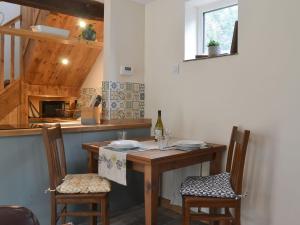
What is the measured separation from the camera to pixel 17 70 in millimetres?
4426

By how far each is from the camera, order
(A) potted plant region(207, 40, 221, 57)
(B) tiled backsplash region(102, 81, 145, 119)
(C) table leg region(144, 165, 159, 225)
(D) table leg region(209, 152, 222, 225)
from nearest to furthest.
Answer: (C) table leg region(144, 165, 159, 225) → (D) table leg region(209, 152, 222, 225) → (A) potted plant region(207, 40, 221, 57) → (B) tiled backsplash region(102, 81, 145, 119)

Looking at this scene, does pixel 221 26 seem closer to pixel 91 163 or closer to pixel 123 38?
pixel 123 38

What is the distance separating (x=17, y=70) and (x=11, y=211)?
4.14m

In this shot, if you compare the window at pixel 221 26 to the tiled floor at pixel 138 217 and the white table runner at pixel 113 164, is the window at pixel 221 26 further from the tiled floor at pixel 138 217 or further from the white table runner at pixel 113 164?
the tiled floor at pixel 138 217

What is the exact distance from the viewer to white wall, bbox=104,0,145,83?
8.82 feet

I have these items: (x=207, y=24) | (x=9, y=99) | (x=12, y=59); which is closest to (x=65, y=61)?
(x=12, y=59)

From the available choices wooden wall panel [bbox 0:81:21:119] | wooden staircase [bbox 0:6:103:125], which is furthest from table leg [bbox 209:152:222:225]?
wooden wall panel [bbox 0:81:21:119]

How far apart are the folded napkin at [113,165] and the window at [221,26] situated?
1356 millimetres

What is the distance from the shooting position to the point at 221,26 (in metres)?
2.51

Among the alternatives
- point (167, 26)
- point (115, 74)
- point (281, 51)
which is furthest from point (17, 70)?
point (281, 51)

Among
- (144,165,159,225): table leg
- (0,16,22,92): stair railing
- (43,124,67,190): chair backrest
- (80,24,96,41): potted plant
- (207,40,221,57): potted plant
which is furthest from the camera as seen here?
(0,16,22,92): stair railing

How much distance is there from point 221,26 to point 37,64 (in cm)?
298

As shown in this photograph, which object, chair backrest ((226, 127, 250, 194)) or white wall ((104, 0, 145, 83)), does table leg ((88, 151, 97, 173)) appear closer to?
white wall ((104, 0, 145, 83))

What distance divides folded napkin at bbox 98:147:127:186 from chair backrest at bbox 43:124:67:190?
0.99 ft
